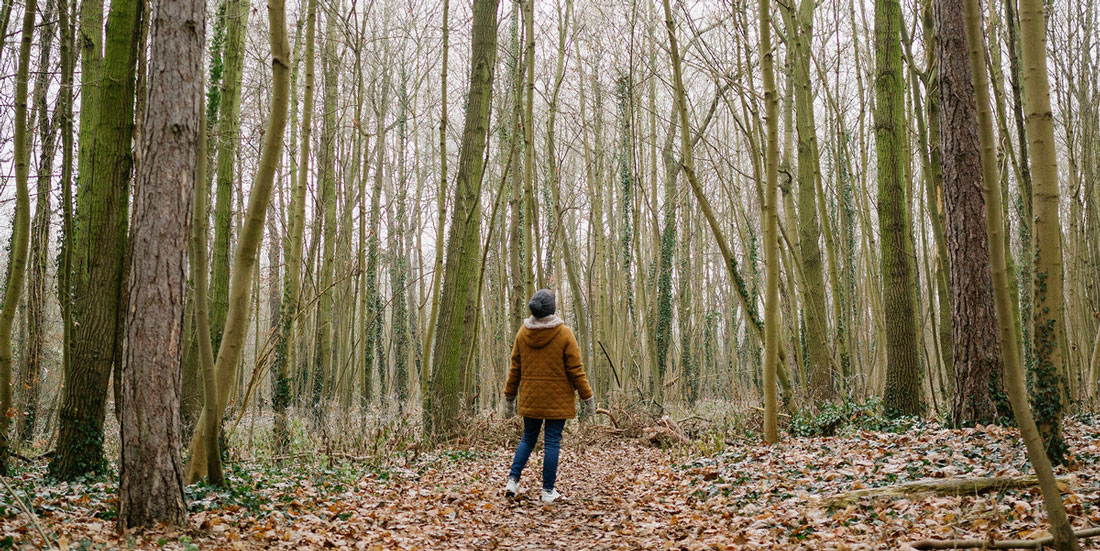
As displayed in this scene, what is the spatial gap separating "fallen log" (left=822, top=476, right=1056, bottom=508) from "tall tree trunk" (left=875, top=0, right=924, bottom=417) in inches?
133

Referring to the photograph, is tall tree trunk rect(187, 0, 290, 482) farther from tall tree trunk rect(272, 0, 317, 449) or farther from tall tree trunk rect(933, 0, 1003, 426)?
tall tree trunk rect(933, 0, 1003, 426)

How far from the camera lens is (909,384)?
7727 millimetres

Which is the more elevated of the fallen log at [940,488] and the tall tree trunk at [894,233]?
the tall tree trunk at [894,233]

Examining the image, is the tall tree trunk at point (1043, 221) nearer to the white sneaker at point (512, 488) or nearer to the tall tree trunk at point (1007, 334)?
the tall tree trunk at point (1007, 334)

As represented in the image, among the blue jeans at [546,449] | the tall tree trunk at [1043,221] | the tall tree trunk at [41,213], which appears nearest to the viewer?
the tall tree trunk at [1043,221]

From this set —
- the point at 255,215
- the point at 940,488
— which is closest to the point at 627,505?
the point at 940,488

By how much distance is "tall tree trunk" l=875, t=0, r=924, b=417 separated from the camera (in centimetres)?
776

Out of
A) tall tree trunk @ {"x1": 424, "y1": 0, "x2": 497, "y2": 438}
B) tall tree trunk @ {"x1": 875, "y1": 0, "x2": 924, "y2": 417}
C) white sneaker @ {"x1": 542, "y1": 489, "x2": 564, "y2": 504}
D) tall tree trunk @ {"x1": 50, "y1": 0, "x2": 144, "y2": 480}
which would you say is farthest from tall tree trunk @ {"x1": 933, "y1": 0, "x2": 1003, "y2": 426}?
tall tree trunk @ {"x1": 50, "y1": 0, "x2": 144, "y2": 480}

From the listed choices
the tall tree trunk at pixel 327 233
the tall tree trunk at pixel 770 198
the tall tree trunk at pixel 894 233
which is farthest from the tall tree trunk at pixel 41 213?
the tall tree trunk at pixel 894 233

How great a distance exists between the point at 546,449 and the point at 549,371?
0.68 meters

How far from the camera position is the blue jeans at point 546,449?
19.0 ft

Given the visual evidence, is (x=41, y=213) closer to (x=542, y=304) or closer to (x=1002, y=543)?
(x=542, y=304)

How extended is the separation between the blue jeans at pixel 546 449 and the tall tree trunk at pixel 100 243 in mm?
3559

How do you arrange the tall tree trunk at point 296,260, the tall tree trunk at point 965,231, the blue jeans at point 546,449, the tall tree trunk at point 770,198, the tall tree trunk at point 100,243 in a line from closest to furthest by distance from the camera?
the tall tree trunk at point 100,243 → the blue jeans at point 546,449 → the tall tree trunk at point 965,231 → the tall tree trunk at point 296,260 → the tall tree trunk at point 770,198
